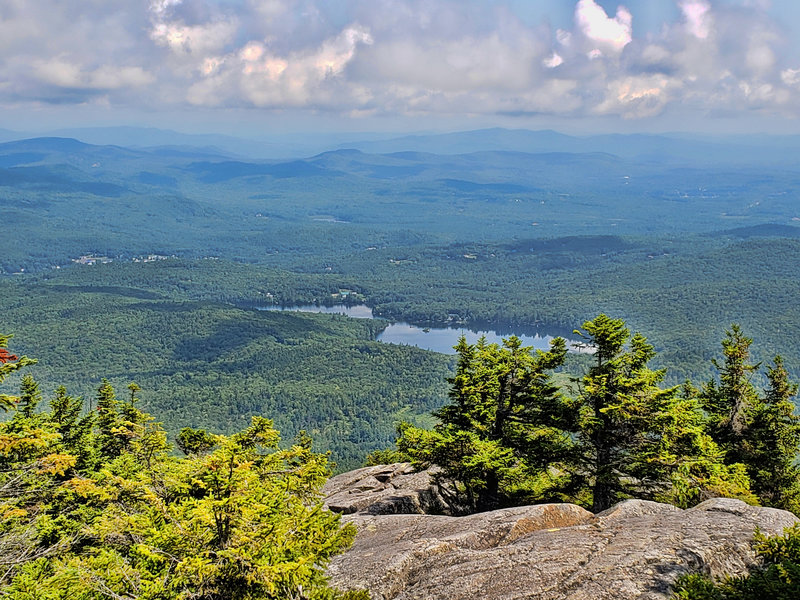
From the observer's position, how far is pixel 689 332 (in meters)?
189

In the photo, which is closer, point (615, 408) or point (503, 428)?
point (615, 408)

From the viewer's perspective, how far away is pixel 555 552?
55.8 feet

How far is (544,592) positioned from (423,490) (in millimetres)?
14626

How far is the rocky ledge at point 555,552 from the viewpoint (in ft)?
51.0

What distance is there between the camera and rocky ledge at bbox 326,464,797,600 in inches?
612

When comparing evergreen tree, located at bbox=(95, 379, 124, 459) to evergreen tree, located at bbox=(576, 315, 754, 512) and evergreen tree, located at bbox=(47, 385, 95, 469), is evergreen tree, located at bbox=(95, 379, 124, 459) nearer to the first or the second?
evergreen tree, located at bbox=(47, 385, 95, 469)

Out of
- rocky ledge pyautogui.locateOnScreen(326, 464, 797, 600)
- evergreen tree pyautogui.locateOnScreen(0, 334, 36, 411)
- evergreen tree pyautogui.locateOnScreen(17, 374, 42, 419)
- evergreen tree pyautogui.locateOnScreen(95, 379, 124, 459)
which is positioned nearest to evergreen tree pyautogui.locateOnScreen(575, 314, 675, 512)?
rocky ledge pyautogui.locateOnScreen(326, 464, 797, 600)

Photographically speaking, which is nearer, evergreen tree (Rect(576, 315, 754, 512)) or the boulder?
evergreen tree (Rect(576, 315, 754, 512))

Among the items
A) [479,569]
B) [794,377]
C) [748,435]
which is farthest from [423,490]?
[794,377]

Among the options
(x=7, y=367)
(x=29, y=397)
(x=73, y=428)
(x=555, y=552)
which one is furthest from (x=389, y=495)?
(x=29, y=397)

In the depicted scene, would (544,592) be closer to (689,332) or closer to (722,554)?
(722,554)

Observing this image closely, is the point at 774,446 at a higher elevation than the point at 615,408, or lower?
lower

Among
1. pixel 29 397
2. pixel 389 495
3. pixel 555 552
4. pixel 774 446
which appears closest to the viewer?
pixel 555 552

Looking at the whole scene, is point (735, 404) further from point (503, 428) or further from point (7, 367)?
point (7, 367)
